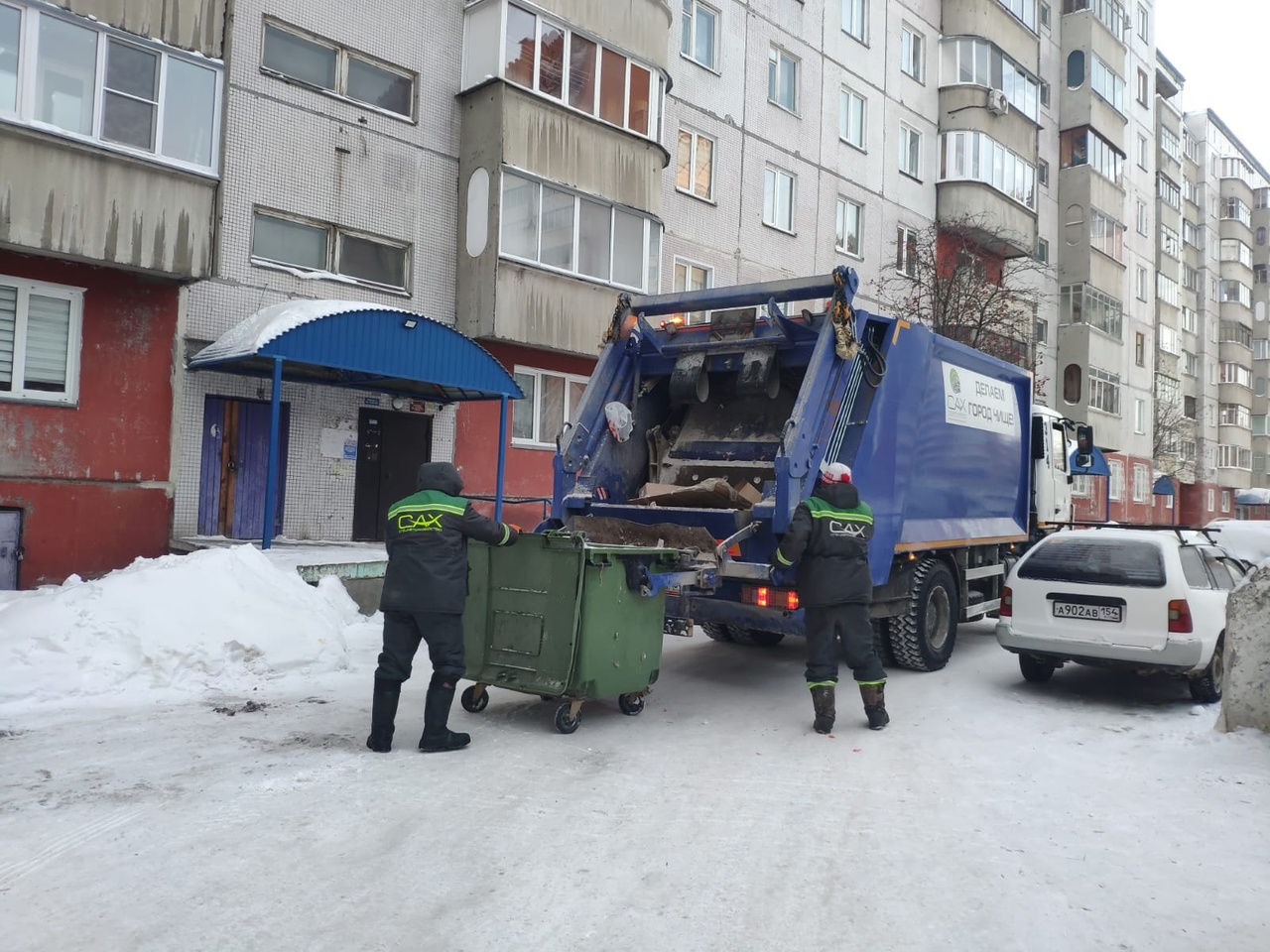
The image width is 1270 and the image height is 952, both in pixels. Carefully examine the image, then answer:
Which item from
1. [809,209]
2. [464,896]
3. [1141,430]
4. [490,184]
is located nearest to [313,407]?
[490,184]

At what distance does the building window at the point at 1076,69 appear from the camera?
3058 cm

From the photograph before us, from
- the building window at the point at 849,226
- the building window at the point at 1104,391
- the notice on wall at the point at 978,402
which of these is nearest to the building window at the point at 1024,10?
the building window at the point at 849,226

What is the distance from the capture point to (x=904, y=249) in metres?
23.6

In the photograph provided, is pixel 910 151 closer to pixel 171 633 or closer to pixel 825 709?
pixel 825 709

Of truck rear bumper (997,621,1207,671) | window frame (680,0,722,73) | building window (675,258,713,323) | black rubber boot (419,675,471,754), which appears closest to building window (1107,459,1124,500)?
building window (675,258,713,323)

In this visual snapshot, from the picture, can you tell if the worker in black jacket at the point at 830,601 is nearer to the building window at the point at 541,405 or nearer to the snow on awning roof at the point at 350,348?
the snow on awning roof at the point at 350,348

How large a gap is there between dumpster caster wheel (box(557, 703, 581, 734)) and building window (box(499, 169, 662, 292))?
9.48m

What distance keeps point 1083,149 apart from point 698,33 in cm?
1779

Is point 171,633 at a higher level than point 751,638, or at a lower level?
higher

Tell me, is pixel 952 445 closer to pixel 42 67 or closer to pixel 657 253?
pixel 657 253

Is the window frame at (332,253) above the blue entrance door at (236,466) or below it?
above

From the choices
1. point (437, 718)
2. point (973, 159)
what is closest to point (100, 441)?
point (437, 718)

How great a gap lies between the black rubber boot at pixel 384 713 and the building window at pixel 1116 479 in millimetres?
31385

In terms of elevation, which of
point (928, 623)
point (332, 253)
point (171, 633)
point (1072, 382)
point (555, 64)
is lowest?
point (171, 633)
